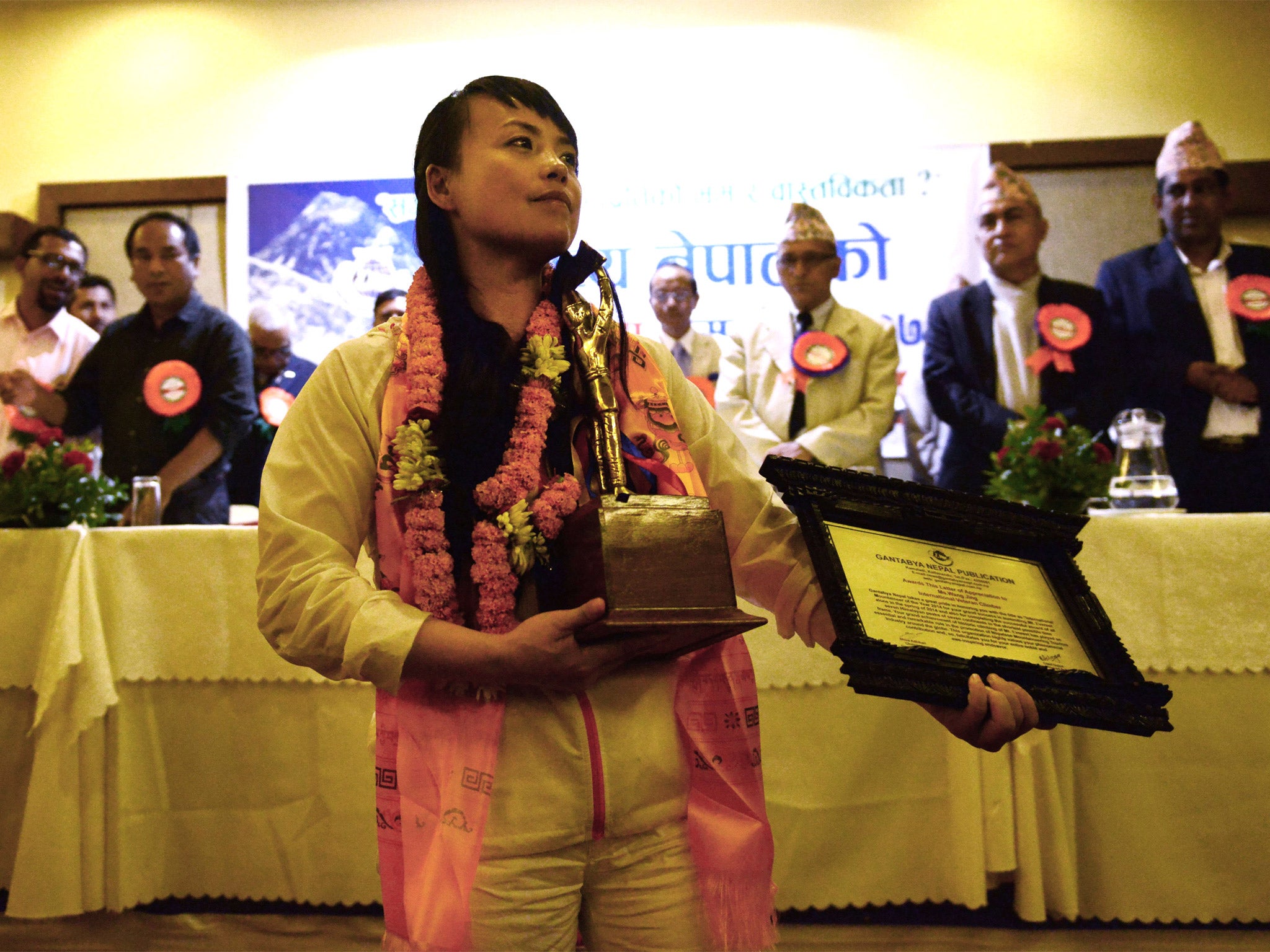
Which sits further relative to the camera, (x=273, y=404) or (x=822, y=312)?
(x=273, y=404)

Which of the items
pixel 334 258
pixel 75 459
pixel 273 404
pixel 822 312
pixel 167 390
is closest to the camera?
pixel 75 459

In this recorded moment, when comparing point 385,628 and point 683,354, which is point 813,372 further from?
point 385,628

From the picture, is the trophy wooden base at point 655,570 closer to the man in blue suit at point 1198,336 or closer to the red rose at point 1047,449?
the red rose at point 1047,449

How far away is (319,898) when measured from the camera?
7.85 ft

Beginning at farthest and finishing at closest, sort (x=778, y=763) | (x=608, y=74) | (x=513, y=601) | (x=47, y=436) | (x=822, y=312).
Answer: (x=608, y=74) → (x=822, y=312) → (x=47, y=436) → (x=778, y=763) → (x=513, y=601)

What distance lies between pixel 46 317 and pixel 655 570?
5181mm

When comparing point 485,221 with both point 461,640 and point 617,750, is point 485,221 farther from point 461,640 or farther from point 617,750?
point 617,750

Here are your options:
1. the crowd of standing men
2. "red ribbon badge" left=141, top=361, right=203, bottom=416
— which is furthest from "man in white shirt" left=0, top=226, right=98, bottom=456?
"red ribbon badge" left=141, top=361, right=203, bottom=416

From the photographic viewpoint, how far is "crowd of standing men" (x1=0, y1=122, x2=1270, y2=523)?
390 cm

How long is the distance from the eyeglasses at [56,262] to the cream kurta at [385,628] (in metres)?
4.62

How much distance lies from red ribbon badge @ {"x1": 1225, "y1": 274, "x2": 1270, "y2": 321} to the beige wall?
5.17 feet

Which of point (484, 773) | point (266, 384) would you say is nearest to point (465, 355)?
point (484, 773)

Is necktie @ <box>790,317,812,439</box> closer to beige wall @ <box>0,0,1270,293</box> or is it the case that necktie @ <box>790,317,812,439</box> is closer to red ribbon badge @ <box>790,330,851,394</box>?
red ribbon badge @ <box>790,330,851,394</box>

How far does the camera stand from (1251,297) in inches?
157
